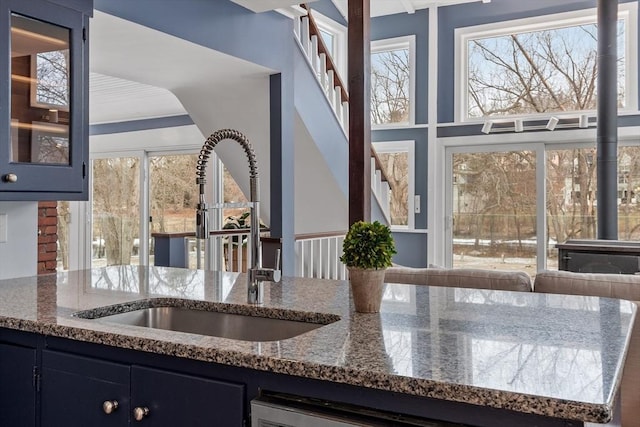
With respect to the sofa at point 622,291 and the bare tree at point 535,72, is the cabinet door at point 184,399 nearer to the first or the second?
the sofa at point 622,291

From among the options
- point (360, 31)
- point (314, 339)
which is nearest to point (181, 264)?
point (360, 31)

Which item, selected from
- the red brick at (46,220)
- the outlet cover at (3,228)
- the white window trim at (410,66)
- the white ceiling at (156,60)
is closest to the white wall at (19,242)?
the outlet cover at (3,228)

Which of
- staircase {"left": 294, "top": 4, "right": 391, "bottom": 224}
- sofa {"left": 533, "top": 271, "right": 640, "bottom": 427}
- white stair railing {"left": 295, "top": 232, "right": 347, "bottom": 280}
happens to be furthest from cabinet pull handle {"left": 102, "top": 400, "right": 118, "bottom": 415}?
staircase {"left": 294, "top": 4, "right": 391, "bottom": 224}

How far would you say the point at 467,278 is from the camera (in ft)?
8.71

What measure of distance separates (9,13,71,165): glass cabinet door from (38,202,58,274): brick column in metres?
1.13

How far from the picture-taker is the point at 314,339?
1.32 m

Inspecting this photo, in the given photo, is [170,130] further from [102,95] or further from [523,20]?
[523,20]

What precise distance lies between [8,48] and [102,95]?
504 centimetres

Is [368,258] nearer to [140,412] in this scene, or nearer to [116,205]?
[140,412]

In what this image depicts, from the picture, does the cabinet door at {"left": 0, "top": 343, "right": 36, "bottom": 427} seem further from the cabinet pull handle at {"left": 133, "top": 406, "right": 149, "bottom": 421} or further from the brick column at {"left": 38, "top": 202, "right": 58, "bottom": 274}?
the brick column at {"left": 38, "top": 202, "right": 58, "bottom": 274}

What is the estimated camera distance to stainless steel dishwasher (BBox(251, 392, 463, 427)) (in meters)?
1.08

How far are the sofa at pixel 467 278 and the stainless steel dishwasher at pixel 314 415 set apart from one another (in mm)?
1623

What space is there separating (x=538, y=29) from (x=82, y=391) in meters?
6.31

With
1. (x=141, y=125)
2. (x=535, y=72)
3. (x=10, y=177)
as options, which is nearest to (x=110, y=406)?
(x=10, y=177)
